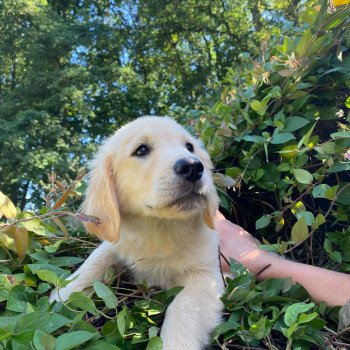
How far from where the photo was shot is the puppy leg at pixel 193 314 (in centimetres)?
157

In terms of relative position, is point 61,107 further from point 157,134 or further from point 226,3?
point 157,134

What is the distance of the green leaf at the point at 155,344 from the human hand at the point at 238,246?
74 cm

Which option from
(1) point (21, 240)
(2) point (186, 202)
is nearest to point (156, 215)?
(2) point (186, 202)

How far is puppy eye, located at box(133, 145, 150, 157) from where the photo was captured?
2188mm

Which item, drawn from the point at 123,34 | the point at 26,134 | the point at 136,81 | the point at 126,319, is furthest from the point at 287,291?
the point at 123,34

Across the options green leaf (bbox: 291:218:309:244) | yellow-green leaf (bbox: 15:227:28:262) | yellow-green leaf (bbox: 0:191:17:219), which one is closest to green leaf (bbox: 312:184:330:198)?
green leaf (bbox: 291:218:309:244)

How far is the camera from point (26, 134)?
14047mm

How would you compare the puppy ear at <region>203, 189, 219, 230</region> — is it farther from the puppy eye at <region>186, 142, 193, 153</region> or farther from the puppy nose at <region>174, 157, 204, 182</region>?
the puppy eye at <region>186, 142, 193, 153</region>

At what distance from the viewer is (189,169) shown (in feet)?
6.33

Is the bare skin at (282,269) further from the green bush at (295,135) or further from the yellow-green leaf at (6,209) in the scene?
the yellow-green leaf at (6,209)

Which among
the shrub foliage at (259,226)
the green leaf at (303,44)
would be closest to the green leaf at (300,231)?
the shrub foliage at (259,226)

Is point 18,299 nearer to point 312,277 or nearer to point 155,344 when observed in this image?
point 155,344

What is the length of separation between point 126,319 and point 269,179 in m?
1.04

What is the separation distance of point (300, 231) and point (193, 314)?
0.52 metres
